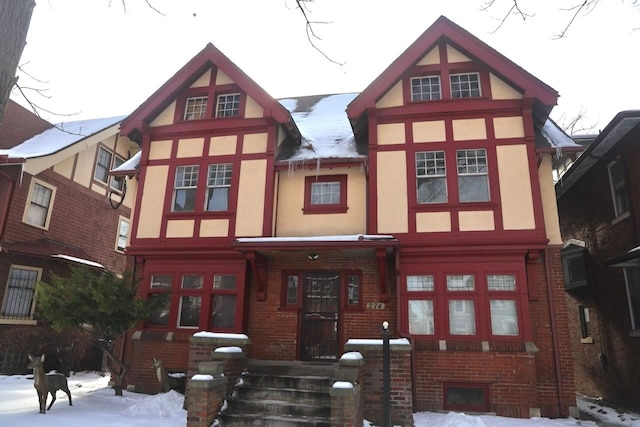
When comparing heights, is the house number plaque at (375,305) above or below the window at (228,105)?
below

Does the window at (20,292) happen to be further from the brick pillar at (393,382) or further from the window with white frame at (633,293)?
the window with white frame at (633,293)

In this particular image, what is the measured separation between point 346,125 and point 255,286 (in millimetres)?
5733

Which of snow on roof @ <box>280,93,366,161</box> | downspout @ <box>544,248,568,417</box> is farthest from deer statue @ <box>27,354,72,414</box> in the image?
downspout @ <box>544,248,568,417</box>

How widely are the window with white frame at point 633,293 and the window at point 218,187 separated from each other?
10714mm

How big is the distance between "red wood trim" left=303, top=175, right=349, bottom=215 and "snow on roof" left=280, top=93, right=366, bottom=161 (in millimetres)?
612

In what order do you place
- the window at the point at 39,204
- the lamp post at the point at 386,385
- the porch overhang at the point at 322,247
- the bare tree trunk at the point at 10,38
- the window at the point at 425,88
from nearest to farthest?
1. the bare tree trunk at the point at 10,38
2. the lamp post at the point at 386,385
3. the porch overhang at the point at 322,247
4. the window at the point at 425,88
5. the window at the point at 39,204

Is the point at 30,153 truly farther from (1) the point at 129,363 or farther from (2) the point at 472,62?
(2) the point at 472,62

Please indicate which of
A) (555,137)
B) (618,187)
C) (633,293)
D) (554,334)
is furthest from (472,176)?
(633,293)

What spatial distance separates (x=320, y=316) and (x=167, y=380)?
3.80m

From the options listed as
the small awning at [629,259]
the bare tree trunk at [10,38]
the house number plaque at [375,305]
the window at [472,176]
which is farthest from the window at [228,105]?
the small awning at [629,259]

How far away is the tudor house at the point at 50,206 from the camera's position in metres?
15.6

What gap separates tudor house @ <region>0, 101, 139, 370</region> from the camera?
15.6 m

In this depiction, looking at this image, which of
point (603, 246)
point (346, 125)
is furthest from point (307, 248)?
point (603, 246)

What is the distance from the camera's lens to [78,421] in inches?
306
